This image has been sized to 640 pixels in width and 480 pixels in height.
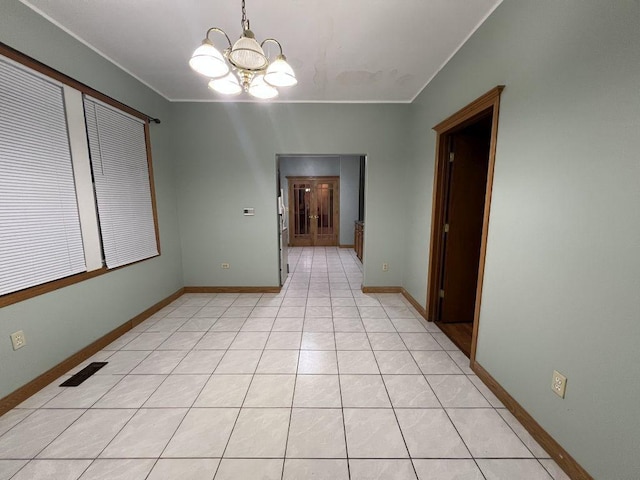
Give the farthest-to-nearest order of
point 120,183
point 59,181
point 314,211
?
point 314,211
point 120,183
point 59,181

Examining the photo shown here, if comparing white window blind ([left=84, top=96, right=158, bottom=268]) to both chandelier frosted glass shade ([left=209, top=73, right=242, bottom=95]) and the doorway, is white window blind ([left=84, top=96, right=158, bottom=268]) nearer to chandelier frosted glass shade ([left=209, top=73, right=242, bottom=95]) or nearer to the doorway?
chandelier frosted glass shade ([left=209, top=73, right=242, bottom=95])

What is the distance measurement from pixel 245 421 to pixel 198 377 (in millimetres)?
670

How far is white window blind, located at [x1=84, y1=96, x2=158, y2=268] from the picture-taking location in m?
2.48

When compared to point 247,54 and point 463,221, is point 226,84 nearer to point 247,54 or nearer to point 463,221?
point 247,54

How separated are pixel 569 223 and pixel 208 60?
2.17 metres

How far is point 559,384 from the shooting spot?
1.41 metres

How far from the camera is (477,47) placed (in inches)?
82.4

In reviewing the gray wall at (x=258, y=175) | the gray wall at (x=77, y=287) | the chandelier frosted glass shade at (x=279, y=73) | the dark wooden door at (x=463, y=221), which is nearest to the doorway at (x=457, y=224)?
the dark wooden door at (x=463, y=221)

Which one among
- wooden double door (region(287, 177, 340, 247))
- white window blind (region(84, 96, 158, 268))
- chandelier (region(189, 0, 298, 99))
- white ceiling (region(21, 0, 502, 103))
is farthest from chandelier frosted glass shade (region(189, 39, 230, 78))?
wooden double door (region(287, 177, 340, 247))

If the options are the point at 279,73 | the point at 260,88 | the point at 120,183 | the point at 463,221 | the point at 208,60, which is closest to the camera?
the point at 208,60

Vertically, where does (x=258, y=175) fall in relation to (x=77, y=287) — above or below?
above

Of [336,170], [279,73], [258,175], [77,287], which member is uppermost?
[336,170]

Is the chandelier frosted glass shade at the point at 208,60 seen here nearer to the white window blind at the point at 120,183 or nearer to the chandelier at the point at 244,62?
the chandelier at the point at 244,62

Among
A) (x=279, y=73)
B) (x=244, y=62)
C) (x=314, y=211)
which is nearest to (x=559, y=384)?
(x=279, y=73)
